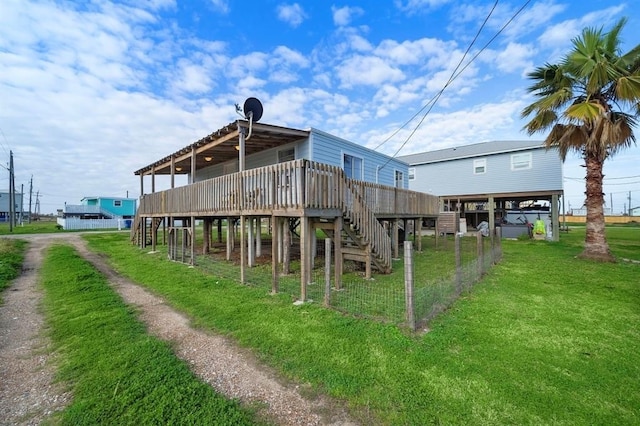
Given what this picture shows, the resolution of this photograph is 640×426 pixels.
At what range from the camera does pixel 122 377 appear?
324 cm

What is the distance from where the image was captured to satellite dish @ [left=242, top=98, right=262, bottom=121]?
875cm

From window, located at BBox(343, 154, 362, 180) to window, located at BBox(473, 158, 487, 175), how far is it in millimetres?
10937

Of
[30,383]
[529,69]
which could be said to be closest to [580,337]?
[30,383]

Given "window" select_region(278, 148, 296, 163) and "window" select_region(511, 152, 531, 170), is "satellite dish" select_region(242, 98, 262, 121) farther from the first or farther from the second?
"window" select_region(511, 152, 531, 170)

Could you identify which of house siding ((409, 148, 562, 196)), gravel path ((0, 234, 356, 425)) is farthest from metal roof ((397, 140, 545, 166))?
gravel path ((0, 234, 356, 425))

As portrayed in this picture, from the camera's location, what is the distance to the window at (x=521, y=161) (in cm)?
1789

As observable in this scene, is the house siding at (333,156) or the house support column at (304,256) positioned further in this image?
the house siding at (333,156)

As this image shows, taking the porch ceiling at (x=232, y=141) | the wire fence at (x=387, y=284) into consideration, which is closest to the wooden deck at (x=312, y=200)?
the wire fence at (x=387, y=284)

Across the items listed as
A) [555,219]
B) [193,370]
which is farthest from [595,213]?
[193,370]

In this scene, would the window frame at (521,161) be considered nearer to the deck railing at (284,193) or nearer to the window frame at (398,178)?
the window frame at (398,178)

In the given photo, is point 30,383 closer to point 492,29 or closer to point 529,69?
point 492,29

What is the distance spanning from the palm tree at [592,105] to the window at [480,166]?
27.4ft

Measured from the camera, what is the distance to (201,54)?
12820 millimetres

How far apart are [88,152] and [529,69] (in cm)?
4974
